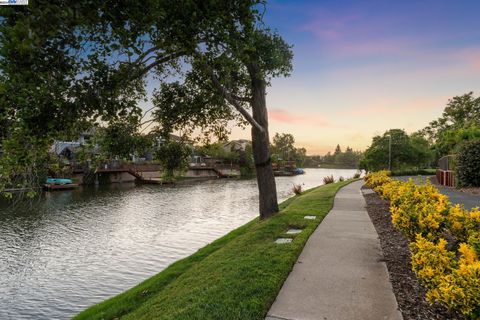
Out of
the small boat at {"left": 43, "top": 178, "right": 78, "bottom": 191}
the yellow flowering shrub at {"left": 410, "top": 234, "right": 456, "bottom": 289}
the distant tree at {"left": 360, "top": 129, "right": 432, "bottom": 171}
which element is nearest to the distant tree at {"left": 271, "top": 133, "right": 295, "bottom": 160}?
the distant tree at {"left": 360, "top": 129, "right": 432, "bottom": 171}

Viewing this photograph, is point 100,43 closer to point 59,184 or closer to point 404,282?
point 404,282

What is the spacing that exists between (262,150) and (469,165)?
14355 millimetres

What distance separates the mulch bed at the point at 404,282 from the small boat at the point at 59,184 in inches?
1374

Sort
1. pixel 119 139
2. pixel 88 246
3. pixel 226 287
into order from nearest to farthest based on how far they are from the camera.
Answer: pixel 226 287
pixel 119 139
pixel 88 246

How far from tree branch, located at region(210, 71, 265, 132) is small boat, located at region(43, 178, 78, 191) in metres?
31.6

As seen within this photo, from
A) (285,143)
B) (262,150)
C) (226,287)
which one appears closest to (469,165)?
(262,150)

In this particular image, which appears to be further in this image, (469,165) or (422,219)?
(469,165)

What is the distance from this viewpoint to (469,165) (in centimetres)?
1817

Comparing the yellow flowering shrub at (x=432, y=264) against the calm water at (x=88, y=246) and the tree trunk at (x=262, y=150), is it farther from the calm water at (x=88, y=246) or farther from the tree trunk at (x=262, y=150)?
the calm water at (x=88, y=246)

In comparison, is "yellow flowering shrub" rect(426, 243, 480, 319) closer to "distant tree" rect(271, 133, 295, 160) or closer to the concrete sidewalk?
the concrete sidewalk

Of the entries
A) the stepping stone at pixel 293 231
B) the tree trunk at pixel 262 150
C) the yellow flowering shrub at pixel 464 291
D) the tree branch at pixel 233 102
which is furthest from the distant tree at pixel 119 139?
the yellow flowering shrub at pixel 464 291

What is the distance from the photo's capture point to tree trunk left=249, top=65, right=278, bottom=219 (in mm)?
11016

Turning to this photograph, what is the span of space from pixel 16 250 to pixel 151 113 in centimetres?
863

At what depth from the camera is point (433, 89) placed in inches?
762
